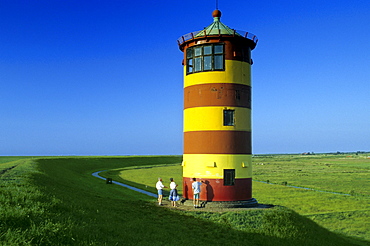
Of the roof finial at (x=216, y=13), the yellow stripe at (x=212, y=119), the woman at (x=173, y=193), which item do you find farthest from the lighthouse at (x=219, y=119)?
the roof finial at (x=216, y=13)

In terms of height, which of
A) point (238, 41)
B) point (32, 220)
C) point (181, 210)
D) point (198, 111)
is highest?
point (238, 41)

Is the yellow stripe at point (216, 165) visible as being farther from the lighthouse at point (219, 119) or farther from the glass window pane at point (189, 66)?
the glass window pane at point (189, 66)

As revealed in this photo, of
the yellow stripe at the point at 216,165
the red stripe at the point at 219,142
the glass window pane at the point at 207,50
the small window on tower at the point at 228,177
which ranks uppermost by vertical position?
the glass window pane at the point at 207,50

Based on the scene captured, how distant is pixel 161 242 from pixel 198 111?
11.0 m

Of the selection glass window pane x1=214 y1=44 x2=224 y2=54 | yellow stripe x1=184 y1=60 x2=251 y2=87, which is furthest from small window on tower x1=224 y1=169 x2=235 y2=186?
glass window pane x1=214 y1=44 x2=224 y2=54

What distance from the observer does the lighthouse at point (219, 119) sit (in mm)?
21172

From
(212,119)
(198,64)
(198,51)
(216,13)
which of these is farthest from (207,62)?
(216,13)

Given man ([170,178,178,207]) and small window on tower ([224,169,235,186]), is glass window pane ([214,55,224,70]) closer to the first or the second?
small window on tower ([224,169,235,186])

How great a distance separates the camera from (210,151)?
2120 cm

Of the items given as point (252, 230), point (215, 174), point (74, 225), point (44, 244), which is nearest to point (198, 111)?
point (215, 174)

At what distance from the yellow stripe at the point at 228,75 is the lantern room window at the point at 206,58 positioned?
0.31 metres

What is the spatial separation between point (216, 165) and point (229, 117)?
11.2ft

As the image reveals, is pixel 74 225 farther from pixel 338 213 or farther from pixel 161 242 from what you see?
pixel 338 213

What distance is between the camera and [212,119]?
2128 centimetres
